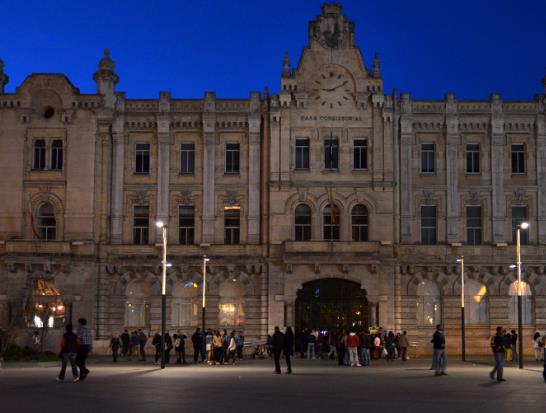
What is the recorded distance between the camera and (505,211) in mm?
65188

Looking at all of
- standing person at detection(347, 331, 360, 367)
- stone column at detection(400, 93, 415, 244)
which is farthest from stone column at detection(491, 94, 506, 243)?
standing person at detection(347, 331, 360, 367)

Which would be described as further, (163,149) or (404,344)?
(163,149)

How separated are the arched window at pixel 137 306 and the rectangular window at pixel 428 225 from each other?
18.4 m

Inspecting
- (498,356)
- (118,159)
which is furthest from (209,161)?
(498,356)

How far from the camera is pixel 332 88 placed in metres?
65.1

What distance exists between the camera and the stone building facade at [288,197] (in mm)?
63688

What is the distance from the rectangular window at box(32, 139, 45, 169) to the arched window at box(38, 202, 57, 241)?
104 inches

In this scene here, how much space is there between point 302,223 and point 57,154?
16.8 metres

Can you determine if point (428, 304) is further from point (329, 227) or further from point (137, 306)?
point (137, 306)

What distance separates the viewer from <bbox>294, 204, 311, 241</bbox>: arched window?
6456 centimetres

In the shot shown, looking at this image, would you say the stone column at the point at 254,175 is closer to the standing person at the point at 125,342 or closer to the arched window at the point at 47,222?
the standing person at the point at 125,342

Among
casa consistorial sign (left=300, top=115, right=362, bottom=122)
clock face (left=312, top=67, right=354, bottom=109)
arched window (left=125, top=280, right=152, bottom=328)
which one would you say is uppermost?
clock face (left=312, top=67, right=354, bottom=109)

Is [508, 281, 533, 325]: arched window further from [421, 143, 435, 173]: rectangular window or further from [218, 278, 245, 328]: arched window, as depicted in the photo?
[218, 278, 245, 328]: arched window

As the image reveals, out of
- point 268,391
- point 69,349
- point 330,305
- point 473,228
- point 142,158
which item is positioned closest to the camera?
point 268,391
